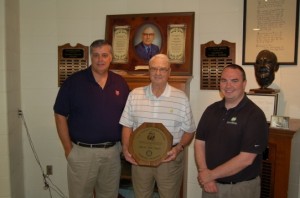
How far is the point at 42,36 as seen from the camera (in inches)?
111

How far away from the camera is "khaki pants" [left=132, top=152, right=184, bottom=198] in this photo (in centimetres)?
192

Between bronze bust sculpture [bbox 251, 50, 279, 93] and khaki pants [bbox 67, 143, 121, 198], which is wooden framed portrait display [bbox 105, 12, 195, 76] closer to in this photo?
bronze bust sculpture [bbox 251, 50, 279, 93]

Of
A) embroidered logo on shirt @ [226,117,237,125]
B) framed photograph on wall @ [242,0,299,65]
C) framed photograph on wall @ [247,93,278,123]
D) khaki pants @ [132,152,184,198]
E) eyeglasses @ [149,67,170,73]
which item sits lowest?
khaki pants @ [132,152,184,198]

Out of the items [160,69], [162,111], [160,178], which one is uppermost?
[160,69]

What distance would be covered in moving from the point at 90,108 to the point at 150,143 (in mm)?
511

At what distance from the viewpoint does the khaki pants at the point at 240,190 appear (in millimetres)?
1606

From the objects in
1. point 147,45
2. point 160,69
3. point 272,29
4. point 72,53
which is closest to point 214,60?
point 272,29

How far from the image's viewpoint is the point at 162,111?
1889 millimetres

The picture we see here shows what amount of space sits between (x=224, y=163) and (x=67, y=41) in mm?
1960

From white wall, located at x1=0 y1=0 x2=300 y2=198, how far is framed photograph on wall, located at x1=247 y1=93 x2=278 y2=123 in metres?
0.45

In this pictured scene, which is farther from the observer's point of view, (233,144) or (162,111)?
(162,111)

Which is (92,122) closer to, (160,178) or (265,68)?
(160,178)

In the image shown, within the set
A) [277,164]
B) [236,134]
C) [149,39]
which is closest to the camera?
[236,134]

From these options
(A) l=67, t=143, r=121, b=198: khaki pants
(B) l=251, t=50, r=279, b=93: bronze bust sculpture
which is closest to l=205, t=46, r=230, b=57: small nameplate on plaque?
(B) l=251, t=50, r=279, b=93: bronze bust sculpture
